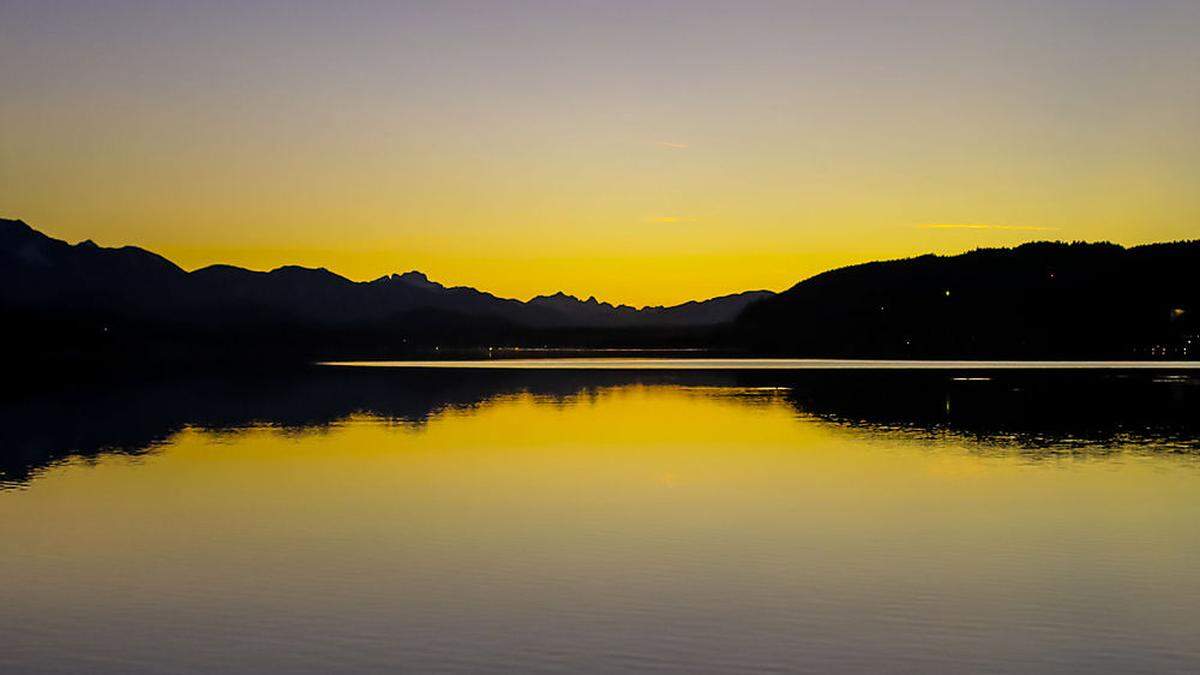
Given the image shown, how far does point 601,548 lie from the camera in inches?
1069

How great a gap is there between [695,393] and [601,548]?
6846cm

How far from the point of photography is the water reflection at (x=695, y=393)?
2064 inches

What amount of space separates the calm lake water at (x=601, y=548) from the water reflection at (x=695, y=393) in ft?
2.27

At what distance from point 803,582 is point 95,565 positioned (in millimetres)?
14882

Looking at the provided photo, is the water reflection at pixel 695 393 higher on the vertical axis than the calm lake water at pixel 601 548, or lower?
higher

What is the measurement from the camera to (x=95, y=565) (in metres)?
25.2

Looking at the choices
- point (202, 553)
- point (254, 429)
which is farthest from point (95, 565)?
point (254, 429)

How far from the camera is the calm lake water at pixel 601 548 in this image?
1858cm

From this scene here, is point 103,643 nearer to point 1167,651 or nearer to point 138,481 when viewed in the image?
point 1167,651

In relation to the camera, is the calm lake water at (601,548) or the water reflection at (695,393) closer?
the calm lake water at (601,548)

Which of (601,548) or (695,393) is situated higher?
(695,393)

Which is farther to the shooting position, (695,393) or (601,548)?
(695,393)

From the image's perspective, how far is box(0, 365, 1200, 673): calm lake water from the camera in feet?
61.0

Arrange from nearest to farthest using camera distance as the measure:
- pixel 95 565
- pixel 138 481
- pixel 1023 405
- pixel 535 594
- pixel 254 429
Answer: pixel 535 594
pixel 95 565
pixel 138 481
pixel 254 429
pixel 1023 405
